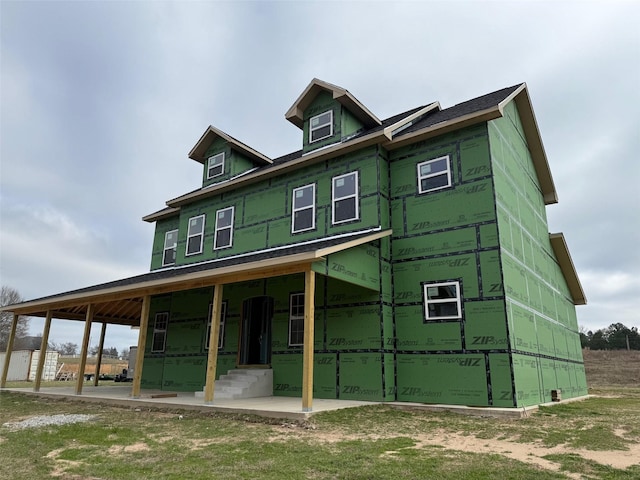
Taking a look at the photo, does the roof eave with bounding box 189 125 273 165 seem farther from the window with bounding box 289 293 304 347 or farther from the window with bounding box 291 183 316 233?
the window with bounding box 289 293 304 347

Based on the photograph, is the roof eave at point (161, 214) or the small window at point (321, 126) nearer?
the small window at point (321, 126)

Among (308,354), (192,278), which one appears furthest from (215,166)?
(308,354)

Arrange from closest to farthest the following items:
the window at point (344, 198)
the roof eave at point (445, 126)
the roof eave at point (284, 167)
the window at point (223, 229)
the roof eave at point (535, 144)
A: the roof eave at point (445, 126), the roof eave at point (284, 167), the window at point (344, 198), the roof eave at point (535, 144), the window at point (223, 229)

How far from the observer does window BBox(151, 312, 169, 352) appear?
1669 cm

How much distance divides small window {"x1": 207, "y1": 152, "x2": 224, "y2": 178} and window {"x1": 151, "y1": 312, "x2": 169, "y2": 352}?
5.89 metres

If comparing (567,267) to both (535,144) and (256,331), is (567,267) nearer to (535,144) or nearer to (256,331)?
(535,144)

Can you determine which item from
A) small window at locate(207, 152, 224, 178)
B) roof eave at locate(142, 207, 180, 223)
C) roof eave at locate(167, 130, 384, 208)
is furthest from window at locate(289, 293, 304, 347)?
roof eave at locate(142, 207, 180, 223)

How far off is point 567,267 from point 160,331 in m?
17.5

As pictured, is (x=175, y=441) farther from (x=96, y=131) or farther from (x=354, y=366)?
(x=96, y=131)

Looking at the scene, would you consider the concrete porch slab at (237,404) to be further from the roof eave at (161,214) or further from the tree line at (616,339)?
the tree line at (616,339)

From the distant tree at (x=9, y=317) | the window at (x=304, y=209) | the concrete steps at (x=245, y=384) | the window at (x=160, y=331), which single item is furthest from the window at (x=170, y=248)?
the distant tree at (x=9, y=317)

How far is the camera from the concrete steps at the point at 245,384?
11.8 metres

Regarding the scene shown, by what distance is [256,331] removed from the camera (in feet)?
46.7

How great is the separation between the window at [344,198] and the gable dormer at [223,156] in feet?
16.3
